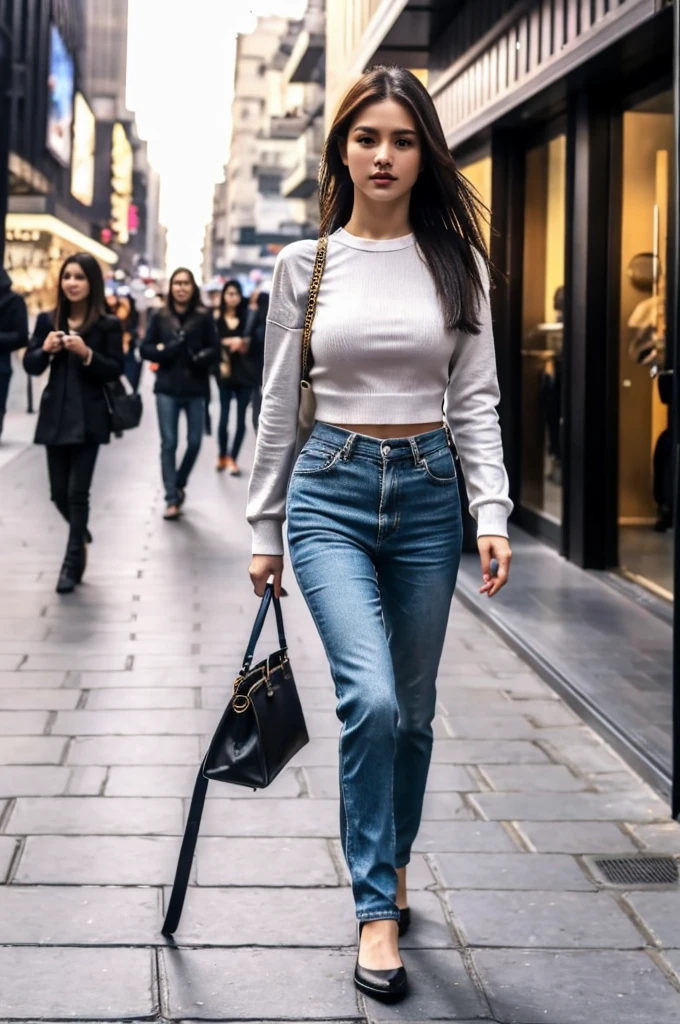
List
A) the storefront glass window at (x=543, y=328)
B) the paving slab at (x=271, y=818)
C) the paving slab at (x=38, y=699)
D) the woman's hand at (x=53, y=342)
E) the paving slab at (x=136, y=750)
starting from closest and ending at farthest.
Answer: the paving slab at (x=271, y=818), the paving slab at (x=136, y=750), the paving slab at (x=38, y=699), the woman's hand at (x=53, y=342), the storefront glass window at (x=543, y=328)

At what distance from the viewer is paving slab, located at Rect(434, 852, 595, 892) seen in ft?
13.3

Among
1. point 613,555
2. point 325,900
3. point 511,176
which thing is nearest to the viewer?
point 325,900

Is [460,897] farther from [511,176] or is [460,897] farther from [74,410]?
[511,176]

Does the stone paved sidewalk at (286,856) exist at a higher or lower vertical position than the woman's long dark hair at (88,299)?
lower

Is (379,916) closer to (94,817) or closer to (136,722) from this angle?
(94,817)

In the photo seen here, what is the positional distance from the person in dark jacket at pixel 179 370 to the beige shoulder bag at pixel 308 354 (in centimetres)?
836

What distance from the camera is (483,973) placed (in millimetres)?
3469

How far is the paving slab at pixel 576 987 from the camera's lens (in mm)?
3252

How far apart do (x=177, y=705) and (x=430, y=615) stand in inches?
110

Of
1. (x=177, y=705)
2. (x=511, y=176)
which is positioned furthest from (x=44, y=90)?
(x=177, y=705)

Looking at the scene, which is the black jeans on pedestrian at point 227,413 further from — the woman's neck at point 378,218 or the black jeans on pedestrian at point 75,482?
the woman's neck at point 378,218

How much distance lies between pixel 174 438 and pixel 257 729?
28.9 ft

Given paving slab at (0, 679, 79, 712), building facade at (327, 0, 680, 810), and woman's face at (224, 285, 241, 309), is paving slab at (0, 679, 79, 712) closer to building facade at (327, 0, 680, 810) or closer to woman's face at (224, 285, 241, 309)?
building facade at (327, 0, 680, 810)

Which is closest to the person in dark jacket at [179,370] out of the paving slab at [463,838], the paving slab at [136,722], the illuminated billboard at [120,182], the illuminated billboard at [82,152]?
the paving slab at [136,722]
